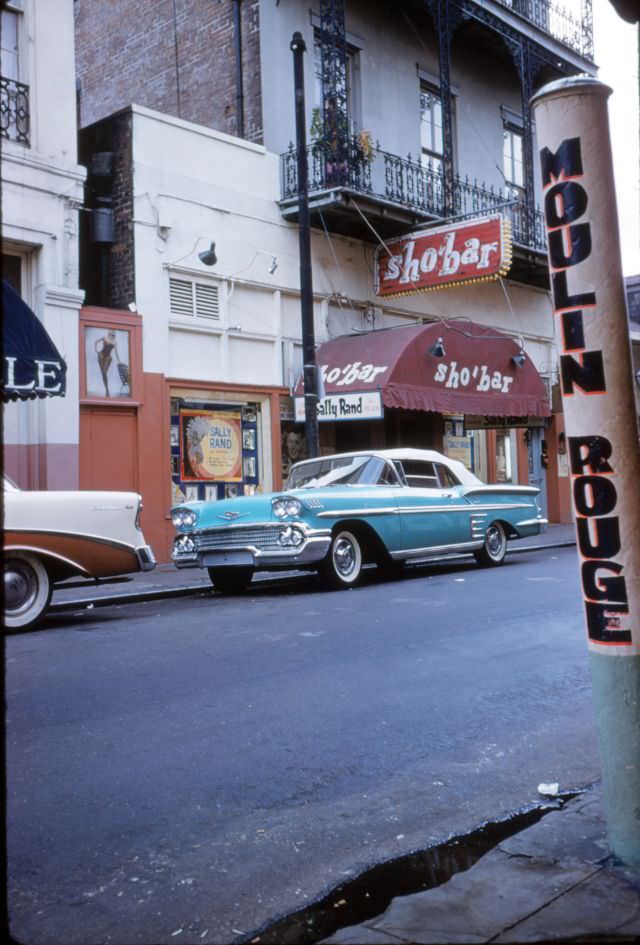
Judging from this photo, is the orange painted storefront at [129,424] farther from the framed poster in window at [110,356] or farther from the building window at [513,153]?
the building window at [513,153]

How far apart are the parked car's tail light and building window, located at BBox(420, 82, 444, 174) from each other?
12668mm

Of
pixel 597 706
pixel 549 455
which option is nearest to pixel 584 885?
pixel 597 706

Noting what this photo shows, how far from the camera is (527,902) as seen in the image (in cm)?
288

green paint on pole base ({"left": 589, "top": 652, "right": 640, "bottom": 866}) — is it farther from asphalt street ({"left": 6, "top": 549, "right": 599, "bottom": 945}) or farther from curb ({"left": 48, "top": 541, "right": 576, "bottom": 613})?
curb ({"left": 48, "top": 541, "right": 576, "bottom": 613})

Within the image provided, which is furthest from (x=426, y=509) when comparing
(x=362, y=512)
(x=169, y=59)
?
(x=169, y=59)

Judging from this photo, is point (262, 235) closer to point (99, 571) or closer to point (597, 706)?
point (99, 571)

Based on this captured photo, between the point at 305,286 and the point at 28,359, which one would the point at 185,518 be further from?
the point at 305,286

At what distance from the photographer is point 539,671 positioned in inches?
262

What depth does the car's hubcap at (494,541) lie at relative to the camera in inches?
564

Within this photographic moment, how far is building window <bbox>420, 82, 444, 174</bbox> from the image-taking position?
69.5ft

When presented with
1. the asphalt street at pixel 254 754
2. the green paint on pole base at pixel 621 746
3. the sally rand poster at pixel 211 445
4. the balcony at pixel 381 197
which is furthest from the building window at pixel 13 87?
the green paint on pole base at pixel 621 746

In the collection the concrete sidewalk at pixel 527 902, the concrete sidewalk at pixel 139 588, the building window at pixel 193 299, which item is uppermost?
the building window at pixel 193 299

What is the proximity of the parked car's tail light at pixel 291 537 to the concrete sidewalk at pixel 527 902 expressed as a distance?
7.51m

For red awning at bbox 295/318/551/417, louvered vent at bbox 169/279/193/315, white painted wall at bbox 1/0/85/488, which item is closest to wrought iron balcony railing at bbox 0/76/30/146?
white painted wall at bbox 1/0/85/488
